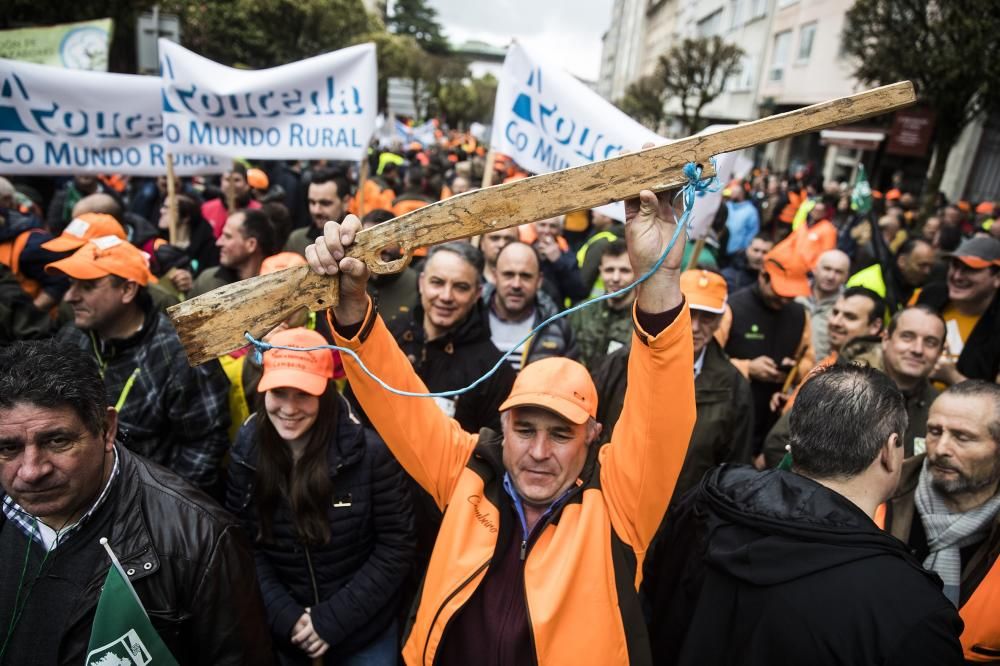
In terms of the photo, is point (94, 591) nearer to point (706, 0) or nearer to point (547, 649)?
point (547, 649)

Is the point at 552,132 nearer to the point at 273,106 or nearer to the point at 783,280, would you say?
the point at 783,280

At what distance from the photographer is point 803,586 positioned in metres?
1.56

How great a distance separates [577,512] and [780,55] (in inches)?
1178

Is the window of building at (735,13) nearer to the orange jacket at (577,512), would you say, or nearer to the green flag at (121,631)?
the orange jacket at (577,512)

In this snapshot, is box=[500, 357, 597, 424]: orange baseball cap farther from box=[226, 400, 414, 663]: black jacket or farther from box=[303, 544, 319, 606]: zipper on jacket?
box=[303, 544, 319, 606]: zipper on jacket

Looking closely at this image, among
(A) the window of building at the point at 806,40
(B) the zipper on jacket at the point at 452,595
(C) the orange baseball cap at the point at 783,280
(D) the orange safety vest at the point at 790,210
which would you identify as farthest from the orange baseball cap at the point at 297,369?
(A) the window of building at the point at 806,40

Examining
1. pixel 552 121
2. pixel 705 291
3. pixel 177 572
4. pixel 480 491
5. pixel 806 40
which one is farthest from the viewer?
pixel 806 40

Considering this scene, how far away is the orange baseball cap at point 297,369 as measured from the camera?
2.40 meters

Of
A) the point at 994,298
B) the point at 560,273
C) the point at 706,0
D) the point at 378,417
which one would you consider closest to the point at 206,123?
the point at 560,273

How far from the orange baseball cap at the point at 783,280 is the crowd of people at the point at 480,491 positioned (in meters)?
0.76

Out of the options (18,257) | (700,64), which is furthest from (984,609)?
(700,64)

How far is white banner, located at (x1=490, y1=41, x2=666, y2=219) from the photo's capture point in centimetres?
392

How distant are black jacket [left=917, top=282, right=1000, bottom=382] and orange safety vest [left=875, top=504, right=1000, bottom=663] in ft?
7.28

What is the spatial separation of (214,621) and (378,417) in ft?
2.52
